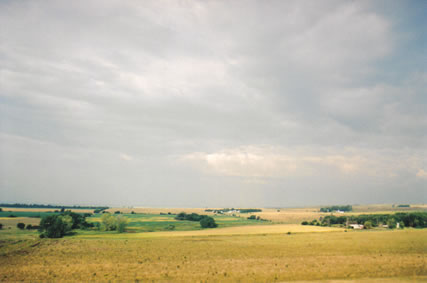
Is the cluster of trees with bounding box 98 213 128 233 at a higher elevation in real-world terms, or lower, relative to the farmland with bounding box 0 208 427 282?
lower

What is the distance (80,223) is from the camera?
361ft

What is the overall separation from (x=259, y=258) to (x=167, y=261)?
14909 mm

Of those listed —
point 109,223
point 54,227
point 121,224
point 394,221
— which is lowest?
point 109,223

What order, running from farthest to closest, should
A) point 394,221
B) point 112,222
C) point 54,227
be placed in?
1. point 394,221
2. point 112,222
3. point 54,227

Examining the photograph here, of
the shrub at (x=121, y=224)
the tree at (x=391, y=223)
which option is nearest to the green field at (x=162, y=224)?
the shrub at (x=121, y=224)

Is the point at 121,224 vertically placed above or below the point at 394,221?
below

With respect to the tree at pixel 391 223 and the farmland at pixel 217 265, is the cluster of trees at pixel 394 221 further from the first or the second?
the farmland at pixel 217 265

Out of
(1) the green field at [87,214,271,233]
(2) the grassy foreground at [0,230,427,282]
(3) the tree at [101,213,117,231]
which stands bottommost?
(1) the green field at [87,214,271,233]

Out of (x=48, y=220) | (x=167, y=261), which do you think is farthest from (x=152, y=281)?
(x=48, y=220)

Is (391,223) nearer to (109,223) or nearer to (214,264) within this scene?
(214,264)

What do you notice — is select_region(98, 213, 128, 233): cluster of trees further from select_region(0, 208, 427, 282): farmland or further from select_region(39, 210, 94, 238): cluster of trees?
select_region(0, 208, 427, 282): farmland

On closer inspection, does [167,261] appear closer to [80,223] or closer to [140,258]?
[140,258]

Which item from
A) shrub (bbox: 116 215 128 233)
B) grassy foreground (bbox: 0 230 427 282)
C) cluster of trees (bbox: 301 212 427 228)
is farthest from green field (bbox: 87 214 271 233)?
grassy foreground (bbox: 0 230 427 282)

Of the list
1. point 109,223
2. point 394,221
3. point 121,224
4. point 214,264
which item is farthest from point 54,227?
point 394,221
